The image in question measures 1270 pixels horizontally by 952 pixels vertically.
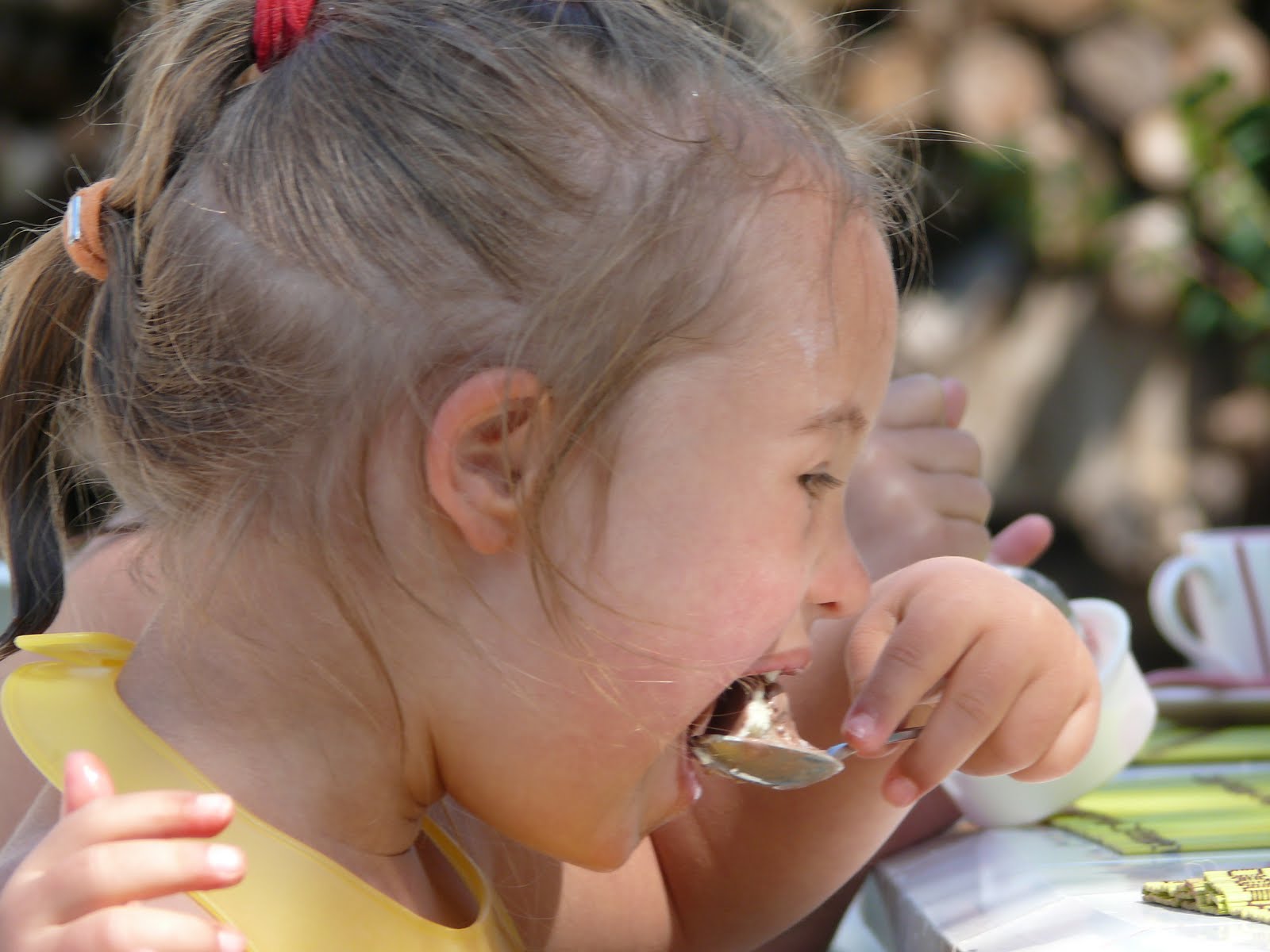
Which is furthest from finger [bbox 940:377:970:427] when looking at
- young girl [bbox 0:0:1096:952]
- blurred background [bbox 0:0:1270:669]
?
blurred background [bbox 0:0:1270:669]

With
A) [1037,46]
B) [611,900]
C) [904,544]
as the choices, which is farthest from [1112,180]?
[611,900]

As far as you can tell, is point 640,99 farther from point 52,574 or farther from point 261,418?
point 52,574

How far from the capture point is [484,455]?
0.76m

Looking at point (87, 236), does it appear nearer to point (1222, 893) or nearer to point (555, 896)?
point (555, 896)

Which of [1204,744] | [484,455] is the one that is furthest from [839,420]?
[1204,744]

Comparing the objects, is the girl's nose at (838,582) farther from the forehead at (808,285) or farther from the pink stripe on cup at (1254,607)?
the pink stripe on cup at (1254,607)

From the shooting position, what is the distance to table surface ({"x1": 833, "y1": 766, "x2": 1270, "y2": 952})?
67 centimetres

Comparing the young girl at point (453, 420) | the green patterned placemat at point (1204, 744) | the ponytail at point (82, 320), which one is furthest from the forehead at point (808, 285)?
the green patterned placemat at point (1204, 744)

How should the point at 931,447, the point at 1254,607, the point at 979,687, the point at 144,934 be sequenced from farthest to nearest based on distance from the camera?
the point at 1254,607
the point at 931,447
the point at 979,687
the point at 144,934

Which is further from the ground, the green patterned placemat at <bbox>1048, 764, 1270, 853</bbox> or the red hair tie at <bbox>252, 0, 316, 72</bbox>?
the red hair tie at <bbox>252, 0, 316, 72</bbox>

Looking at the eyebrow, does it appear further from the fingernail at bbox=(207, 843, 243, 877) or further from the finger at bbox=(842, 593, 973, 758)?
the fingernail at bbox=(207, 843, 243, 877)

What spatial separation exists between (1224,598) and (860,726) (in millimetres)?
527

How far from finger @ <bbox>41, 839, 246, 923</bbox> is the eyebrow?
36 cm

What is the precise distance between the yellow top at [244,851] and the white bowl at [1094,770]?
0.36 meters
